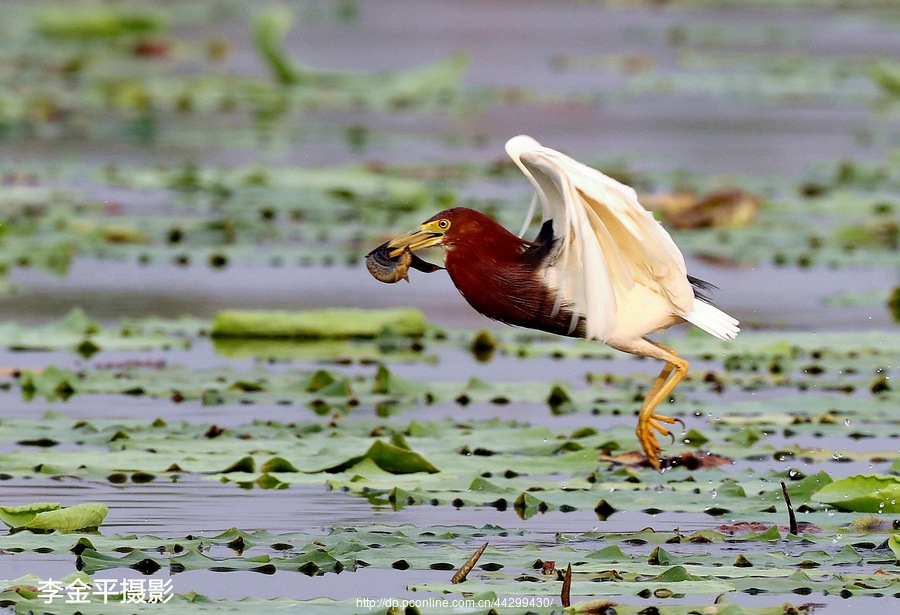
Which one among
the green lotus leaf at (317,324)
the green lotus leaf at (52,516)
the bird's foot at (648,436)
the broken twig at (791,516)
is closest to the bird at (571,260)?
the bird's foot at (648,436)

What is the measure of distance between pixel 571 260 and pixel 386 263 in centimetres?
53

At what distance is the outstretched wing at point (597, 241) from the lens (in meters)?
5.41

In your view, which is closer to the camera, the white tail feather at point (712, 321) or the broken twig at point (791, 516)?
the broken twig at point (791, 516)

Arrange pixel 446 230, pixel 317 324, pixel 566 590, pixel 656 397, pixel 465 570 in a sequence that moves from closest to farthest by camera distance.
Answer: pixel 566 590
pixel 465 570
pixel 446 230
pixel 656 397
pixel 317 324

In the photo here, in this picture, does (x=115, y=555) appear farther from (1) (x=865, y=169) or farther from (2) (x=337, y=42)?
(2) (x=337, y=42)

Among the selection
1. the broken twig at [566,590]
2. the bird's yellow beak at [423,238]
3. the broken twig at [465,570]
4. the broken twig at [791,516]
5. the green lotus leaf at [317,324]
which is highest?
the green lotus leaf at [317,324]

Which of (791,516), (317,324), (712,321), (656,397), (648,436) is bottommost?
(791,516)

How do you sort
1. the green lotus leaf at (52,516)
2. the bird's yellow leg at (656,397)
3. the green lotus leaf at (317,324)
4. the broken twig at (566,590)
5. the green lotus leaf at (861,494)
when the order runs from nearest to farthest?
1. the broken twig at (566,590)
2. the green lotus leaf at (52,516)
3. the bird's yellow leg at (656,397)
4. the green lotus leaf at (861,494)
5. the green lotus leaf at (317,324)

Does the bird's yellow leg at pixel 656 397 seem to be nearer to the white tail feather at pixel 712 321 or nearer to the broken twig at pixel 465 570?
the white tail feather at pixel 712 321

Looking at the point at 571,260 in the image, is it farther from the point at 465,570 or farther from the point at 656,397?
the point at 465,570

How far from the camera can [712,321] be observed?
5891 millimetres

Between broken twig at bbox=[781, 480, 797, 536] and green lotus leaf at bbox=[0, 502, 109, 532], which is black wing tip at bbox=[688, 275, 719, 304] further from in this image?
green lotus leaf at bbox=[0, 502, 109, 532]

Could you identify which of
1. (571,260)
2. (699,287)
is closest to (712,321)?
(699,287)

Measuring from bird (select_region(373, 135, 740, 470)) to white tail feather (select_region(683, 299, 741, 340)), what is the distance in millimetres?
83
